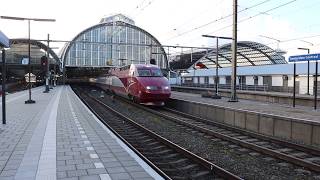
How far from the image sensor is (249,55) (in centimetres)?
8894

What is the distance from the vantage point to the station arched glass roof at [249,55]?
80756 millimetres

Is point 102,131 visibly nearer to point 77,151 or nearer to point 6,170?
point 77,151

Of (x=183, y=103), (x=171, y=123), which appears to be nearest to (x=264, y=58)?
(x=183, y=103)

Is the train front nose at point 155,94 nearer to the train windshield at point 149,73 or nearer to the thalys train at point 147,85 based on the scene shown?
the thalys train at point 147,85

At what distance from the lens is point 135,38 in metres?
97.8

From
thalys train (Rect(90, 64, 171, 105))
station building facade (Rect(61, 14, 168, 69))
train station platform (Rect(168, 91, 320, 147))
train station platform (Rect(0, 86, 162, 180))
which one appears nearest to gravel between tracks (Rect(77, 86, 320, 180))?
train station platform (Rect(0, 86, 162, 180))

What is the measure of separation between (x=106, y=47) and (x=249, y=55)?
3199cm

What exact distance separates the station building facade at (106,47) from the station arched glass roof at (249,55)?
10.8m

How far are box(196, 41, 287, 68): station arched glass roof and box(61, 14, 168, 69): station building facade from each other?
10.8 meters

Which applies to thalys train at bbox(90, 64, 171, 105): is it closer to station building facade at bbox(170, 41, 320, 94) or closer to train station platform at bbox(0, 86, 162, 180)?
train station platform at bbox(0, 86, 162, 180)

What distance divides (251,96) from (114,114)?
54.8ft

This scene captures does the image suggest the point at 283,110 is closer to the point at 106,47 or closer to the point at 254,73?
the point at 254,73

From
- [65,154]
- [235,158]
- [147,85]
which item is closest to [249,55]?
[147,85]

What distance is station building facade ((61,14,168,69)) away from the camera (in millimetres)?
94812
